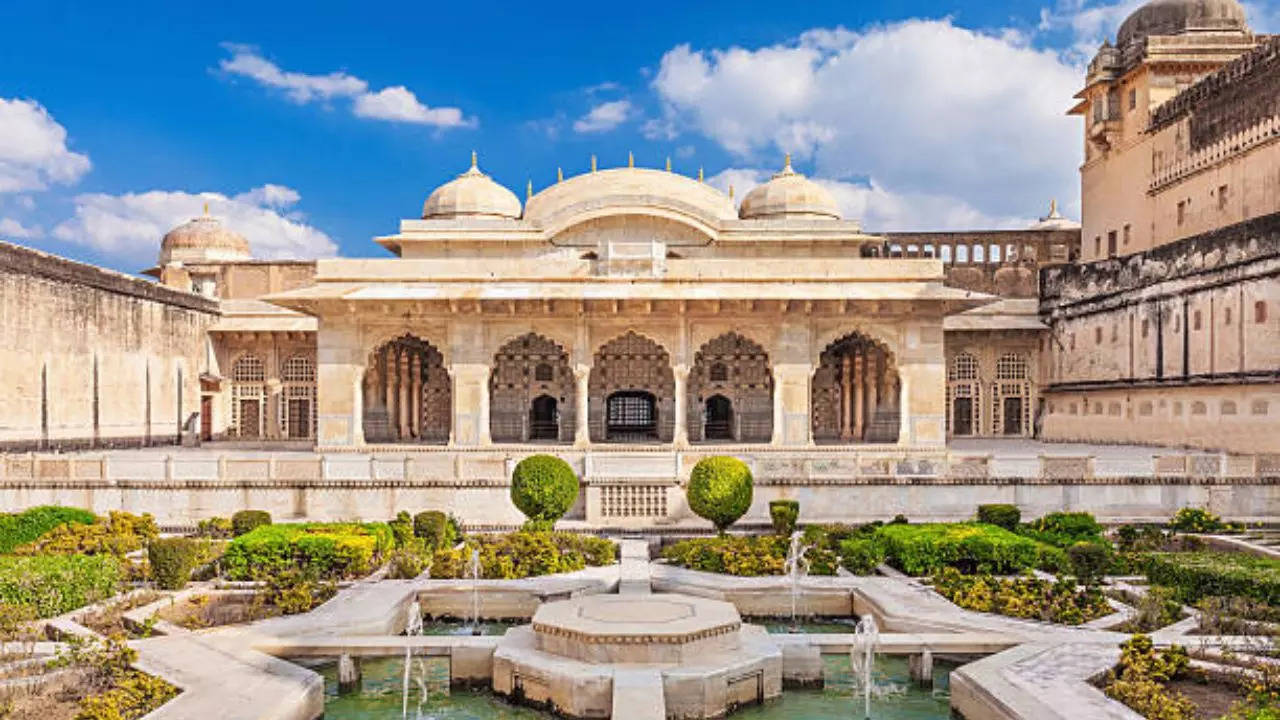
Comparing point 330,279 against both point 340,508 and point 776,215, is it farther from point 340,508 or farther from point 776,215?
point 776,215

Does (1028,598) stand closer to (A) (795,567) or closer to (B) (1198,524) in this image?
(A) (795,567)

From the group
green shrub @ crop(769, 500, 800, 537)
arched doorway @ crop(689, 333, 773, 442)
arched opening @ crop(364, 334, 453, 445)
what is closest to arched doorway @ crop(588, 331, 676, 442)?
arched doorway @ crop(689, 333, 773, 442)

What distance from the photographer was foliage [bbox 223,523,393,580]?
35.6 ft

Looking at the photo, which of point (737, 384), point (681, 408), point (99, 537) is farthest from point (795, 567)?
point (737, 384)

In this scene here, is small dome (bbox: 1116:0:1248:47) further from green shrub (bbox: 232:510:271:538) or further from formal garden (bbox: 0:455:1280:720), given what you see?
green shrub (bbox: 232:510:271:538)

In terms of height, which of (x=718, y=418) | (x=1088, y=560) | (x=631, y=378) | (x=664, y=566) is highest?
(x=631, y=378)

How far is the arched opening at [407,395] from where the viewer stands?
24.4 metres

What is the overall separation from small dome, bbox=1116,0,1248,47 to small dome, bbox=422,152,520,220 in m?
17.8

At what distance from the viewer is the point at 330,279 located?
838 inches

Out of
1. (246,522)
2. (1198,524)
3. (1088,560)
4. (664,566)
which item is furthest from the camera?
(1198,524)

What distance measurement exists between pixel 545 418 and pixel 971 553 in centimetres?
1551

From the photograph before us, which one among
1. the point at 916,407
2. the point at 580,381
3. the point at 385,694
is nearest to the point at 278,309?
the point at 580,381

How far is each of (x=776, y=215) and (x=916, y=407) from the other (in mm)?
9000

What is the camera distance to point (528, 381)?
2462 centimetres
